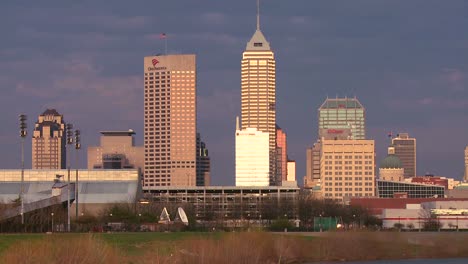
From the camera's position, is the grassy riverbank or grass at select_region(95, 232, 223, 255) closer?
the grassy riverbank

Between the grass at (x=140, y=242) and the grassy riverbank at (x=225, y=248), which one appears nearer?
the grassy riverbank at (x=225, y=248)

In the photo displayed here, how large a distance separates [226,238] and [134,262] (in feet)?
44.4

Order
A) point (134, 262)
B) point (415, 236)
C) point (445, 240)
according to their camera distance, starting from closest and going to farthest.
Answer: point (134, 262)
point (445, 240)
point (415, 236)

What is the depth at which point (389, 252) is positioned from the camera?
4840 inches

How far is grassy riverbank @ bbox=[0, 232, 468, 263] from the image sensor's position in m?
65.5

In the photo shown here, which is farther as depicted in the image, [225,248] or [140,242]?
[140,242]

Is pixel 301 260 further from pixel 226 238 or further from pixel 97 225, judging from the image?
pixel 97 225

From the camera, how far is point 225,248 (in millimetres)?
88438

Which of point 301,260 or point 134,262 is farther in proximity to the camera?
point 301,260

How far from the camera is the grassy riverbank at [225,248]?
65.5m

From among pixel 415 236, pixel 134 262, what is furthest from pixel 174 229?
pixel 134 262

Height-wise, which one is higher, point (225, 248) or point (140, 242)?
point (225, 248)

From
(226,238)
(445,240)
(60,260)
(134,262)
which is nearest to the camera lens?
(60,260)

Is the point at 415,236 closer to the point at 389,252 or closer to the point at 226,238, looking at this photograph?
the point at 389,252
